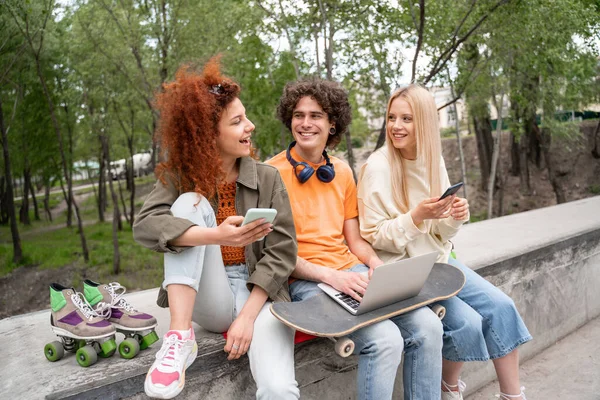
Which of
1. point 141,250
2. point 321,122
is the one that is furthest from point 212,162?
point 141,250

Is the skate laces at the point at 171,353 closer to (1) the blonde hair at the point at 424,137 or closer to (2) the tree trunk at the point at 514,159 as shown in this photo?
(1) the blonde hair at the point at 424,137

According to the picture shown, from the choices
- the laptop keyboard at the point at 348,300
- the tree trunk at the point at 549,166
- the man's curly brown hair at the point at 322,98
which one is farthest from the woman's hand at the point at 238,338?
the tree trunk at the point at 549,166

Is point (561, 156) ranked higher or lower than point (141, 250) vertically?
higher

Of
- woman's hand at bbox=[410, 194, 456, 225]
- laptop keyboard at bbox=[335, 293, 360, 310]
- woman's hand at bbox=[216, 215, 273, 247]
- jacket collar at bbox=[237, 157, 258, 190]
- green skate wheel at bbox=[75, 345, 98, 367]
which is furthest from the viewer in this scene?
woman's hand at bbox=[410, 194, 456, 225]

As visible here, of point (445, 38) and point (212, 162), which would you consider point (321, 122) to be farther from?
point (445, 38)

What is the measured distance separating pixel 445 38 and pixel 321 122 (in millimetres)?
6395

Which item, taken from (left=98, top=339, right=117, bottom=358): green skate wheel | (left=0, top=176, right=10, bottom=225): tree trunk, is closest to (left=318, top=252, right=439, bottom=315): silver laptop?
(left=98, top=339, right=117, bottom=358): green skate wheel

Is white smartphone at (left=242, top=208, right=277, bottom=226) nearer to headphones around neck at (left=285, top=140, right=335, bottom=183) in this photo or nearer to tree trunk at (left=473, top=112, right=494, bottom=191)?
headphones around neck at (left=285, top=140, right=335, bottom=183)

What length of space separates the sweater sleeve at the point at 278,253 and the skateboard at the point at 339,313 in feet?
0.42

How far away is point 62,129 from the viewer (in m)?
16.4

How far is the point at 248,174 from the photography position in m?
2.37

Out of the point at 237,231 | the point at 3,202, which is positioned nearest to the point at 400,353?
the point at 237,231

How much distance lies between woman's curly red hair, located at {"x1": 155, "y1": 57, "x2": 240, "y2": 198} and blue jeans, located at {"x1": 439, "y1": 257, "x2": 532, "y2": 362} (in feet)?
4.40

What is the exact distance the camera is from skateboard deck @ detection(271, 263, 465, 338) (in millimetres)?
1982
